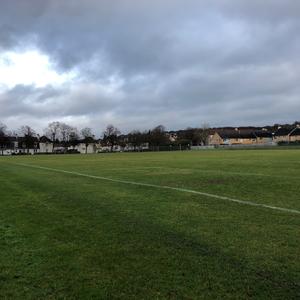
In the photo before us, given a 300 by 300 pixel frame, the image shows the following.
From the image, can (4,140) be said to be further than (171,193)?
Yes

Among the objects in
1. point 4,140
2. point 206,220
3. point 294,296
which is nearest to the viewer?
point 294,296

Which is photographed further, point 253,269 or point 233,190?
point 233,190

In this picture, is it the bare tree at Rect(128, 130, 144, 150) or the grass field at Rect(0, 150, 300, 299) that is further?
the bare tree at Rect(128, 130, 144, 150)

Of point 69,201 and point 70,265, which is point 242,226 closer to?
point 70,265

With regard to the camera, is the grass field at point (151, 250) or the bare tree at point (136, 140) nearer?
the grass field at point (151, 250)

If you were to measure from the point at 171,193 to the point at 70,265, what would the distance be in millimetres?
10766

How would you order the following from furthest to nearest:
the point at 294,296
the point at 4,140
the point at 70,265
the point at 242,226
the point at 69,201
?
1. the point at 4,140
2. the point at 69,201
3. the point at 242,226
4. the point at 70,265
5. the point at 294,296

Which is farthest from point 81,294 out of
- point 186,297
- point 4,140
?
point 4,140

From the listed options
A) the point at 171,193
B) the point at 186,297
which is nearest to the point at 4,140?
the point at 171,193

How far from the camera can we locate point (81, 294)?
600 centimetres

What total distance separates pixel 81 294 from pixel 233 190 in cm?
1300

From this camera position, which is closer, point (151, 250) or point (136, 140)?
point (151, 250)

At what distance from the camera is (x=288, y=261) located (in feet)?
23.8

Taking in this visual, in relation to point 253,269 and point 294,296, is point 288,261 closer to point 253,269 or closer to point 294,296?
point 253,269
